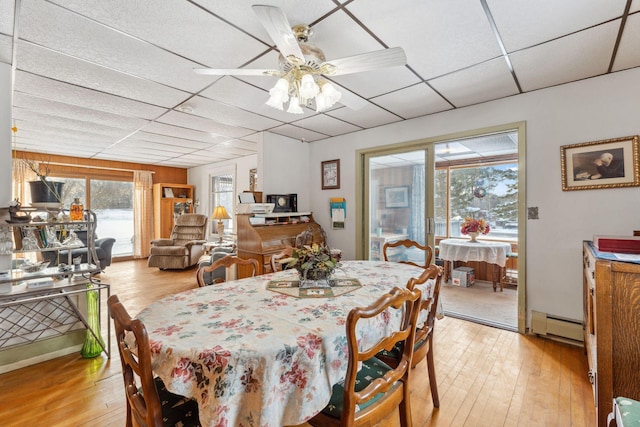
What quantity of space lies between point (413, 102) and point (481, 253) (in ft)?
8.30

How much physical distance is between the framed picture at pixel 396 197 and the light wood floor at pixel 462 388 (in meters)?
1.67

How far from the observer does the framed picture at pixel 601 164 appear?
228cm

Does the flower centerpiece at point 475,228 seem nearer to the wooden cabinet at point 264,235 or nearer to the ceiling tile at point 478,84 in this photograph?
the ceiling tile at point 478,84

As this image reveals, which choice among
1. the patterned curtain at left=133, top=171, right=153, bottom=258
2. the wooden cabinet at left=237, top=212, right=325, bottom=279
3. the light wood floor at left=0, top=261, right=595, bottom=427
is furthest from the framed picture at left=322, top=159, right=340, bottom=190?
the patterned curtain at left=133, top=171, right=153, bottom=258

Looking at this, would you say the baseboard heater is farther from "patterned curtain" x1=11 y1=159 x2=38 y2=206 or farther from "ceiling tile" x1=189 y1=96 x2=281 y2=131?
"patterned curtain" x1=11 y1=159 x2=38 y2=206

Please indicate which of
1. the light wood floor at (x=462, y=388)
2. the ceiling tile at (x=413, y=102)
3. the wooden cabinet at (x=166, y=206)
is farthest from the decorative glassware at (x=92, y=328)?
the wooden cabinet at (x=166, y=206)

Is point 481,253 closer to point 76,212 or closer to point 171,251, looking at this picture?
point 76,212

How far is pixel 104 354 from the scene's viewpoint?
2471mm

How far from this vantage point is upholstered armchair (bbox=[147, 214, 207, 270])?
5.65m

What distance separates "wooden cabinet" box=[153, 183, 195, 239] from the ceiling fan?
618 centimetres

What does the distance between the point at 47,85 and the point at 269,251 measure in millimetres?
2627

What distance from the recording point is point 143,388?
92 cm

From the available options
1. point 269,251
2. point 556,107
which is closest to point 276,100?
point 269,251

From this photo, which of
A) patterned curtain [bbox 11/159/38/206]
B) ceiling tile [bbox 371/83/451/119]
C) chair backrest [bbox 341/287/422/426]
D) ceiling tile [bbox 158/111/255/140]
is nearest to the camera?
chair backrest [bbox 341/287/422/426]
